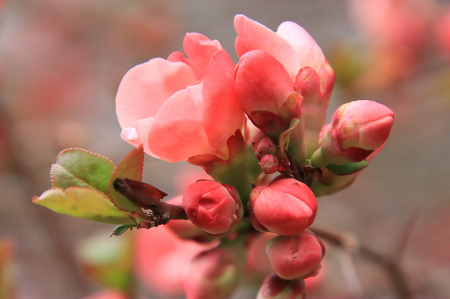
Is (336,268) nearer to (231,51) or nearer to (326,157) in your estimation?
(326,157)

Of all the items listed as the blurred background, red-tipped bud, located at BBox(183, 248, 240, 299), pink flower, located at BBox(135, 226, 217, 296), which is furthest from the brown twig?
pink flower, located at BBox(135, 226, 217, 296)

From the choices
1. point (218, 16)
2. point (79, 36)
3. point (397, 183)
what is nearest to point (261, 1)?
point (218, 16)

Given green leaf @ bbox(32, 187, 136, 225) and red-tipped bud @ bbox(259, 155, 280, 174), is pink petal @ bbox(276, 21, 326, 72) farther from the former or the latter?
green leaf @ bbox(32, 187, 136, 225)

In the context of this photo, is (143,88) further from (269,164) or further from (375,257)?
(375,257)

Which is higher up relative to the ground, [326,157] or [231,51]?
[326,157]

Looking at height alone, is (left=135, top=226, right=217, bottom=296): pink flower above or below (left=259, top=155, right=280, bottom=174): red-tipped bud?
below
